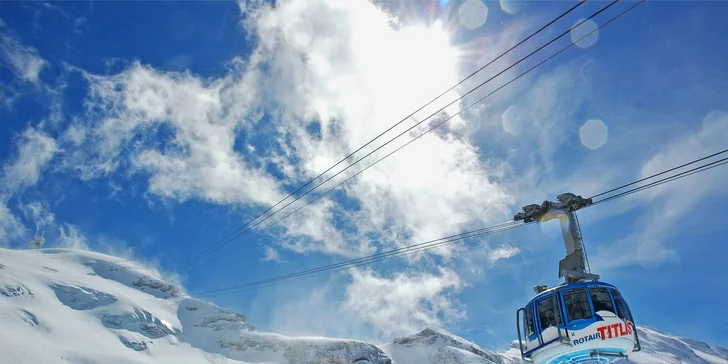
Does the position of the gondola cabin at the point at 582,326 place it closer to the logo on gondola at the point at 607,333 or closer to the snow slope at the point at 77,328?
the logo on gondola at the point at 607,333

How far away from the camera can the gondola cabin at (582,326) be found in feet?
55.5

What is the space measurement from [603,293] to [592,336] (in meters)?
1.77

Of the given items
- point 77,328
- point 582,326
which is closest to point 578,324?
point 582,326

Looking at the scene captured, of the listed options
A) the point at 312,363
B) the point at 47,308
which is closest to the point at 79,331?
the point at 47,308

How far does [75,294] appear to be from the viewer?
181m

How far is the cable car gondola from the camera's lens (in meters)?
16.9

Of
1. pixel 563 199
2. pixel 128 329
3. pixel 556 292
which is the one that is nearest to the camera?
pixel 556 292

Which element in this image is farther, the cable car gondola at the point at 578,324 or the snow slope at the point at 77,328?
the snow slope at the point at 77,328

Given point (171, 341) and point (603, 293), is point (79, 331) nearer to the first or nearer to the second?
point (171, 341)

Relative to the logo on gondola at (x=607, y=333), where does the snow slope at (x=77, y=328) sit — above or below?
above

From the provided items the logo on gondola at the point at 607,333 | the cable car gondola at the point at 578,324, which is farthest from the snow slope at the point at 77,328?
the logo on gondola at the point at 607,333

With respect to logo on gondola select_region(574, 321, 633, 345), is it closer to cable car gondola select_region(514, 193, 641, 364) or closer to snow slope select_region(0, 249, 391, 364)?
cable car gondola select_region(514, 193, 641, 364)

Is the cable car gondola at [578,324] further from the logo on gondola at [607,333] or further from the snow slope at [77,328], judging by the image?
the snow slope at [77,328]

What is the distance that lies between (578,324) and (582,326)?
0.47 ft
